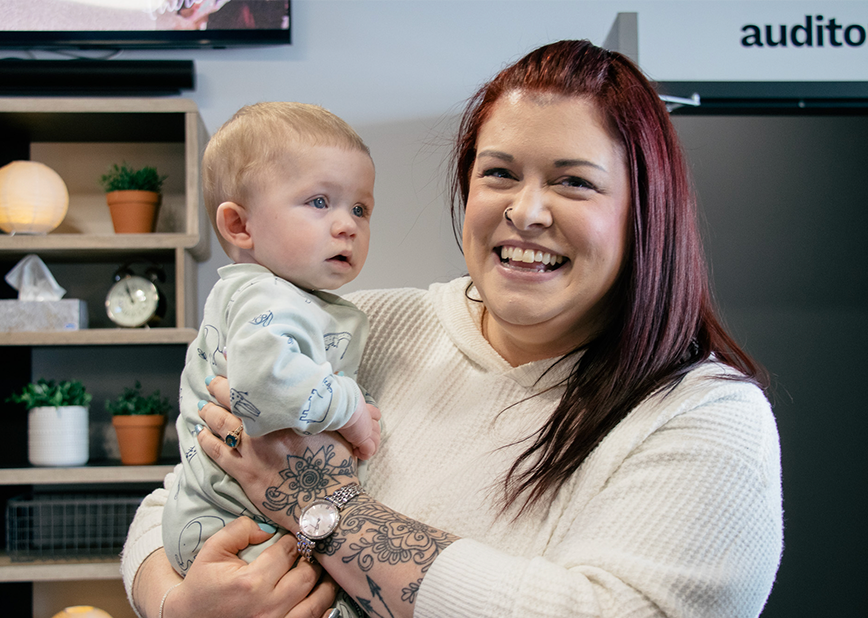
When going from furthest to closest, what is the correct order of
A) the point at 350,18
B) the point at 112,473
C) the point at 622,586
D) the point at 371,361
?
1. the point at 350,18
2. the point at 112,473
3. the point at 371,361
4. the point at 622,586

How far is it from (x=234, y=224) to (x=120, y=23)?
7.32 feet

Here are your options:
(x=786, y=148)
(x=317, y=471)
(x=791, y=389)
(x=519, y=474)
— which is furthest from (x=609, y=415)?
(x=786, y=148)

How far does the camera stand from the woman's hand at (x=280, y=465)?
989mm

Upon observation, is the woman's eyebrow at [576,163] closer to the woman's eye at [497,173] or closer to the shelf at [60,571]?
the woman's eye at [497,173]

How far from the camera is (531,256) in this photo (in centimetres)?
107

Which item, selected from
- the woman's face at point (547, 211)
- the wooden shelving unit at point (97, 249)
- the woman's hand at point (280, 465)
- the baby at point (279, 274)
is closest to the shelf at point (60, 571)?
the wooden shelving unit at point (97, 249)

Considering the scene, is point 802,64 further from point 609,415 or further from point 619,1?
point 609,415

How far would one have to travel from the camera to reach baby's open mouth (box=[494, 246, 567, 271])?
1.07m

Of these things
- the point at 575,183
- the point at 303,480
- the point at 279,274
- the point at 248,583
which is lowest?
the point at 248,583

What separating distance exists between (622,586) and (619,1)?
8.93 ft

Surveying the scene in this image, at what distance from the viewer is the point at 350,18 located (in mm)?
2955

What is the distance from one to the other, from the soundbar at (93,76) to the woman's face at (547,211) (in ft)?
6.56

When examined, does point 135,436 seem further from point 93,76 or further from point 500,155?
point 500,155

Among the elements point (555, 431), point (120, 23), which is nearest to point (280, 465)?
point (555, 431)
